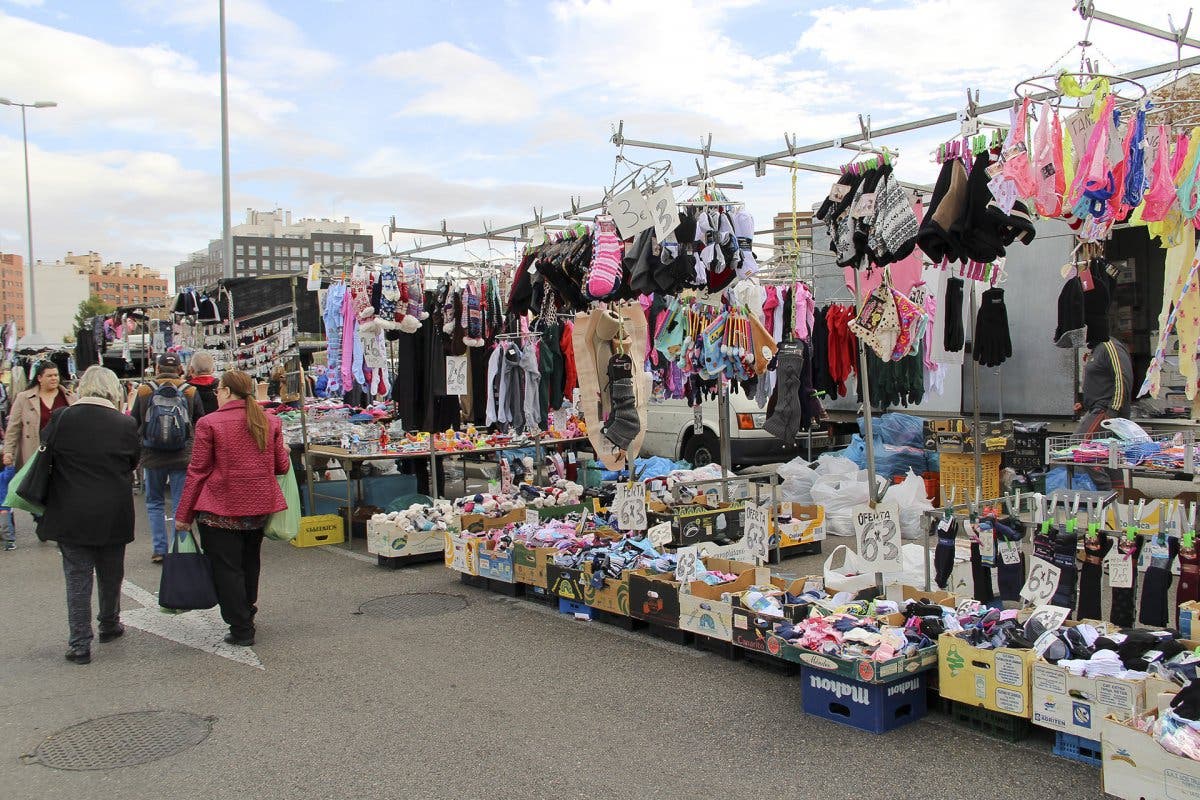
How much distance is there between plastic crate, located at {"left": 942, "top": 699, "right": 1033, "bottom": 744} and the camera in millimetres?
4051

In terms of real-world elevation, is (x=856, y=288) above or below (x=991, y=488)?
above

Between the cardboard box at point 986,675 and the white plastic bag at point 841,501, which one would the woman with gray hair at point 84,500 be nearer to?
the cardboard box at point 986,675

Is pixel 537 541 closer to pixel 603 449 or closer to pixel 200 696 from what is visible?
pixel 603 449

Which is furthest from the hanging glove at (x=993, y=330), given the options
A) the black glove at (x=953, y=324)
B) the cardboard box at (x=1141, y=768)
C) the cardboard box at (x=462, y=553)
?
the cardboard box at (x=1141, y=768)

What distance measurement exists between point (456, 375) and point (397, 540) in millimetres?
2000

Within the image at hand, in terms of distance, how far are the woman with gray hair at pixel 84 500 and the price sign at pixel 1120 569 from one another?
18.9ft

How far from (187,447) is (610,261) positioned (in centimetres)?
451

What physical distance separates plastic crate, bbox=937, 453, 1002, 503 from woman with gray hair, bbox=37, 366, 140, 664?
7.76m

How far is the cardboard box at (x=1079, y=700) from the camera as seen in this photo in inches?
140

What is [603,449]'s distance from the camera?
7117 millimetres

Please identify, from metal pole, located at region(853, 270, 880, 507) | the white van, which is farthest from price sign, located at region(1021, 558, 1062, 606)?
the white van

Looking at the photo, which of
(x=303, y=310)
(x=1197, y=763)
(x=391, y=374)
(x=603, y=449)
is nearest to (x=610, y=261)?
(x=603, y=449)

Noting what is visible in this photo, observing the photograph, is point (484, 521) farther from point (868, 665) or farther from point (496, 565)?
point (868, 665)

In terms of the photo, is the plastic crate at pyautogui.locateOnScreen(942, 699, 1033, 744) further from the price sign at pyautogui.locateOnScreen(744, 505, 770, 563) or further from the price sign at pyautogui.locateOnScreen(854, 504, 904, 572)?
the price sign at pyautogui.locateOnScreen(744, 505, 770, 563)
